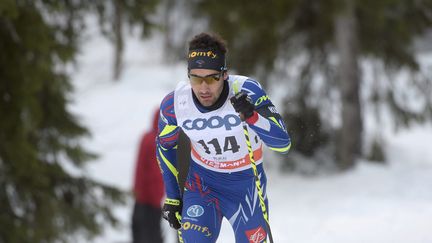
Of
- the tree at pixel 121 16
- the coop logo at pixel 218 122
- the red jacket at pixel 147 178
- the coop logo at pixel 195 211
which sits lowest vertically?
the red jacket at pixel 147 178

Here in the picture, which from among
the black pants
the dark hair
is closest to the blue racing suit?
the dark hair

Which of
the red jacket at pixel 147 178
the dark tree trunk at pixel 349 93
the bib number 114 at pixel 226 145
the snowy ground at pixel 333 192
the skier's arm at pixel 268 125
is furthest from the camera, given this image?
the dark tree trunk at pixel 349 93

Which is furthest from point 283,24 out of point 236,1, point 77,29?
point 77,29

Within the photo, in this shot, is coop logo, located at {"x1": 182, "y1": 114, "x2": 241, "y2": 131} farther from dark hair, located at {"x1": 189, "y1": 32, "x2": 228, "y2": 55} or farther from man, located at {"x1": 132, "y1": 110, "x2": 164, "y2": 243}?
man, located at {"x1": 132, "y1": 110, "x2": 164, "y2": 243}

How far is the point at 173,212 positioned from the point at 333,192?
7.89 meters

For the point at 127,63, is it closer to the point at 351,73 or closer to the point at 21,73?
the point at 351,73

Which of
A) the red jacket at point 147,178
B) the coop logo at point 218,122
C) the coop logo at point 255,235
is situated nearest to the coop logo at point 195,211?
the coop logo at point 255,235

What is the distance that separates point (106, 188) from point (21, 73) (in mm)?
2420

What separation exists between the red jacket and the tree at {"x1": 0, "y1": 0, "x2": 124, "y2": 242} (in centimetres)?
109

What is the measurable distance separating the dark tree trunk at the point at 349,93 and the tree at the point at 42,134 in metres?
5.86

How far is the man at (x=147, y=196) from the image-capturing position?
316 inches

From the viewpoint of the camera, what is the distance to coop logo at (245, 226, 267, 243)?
447 centimetres

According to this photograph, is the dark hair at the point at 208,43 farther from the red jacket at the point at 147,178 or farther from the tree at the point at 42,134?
the red jacket at the point at 147,178

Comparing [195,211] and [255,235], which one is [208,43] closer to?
[195,211]
